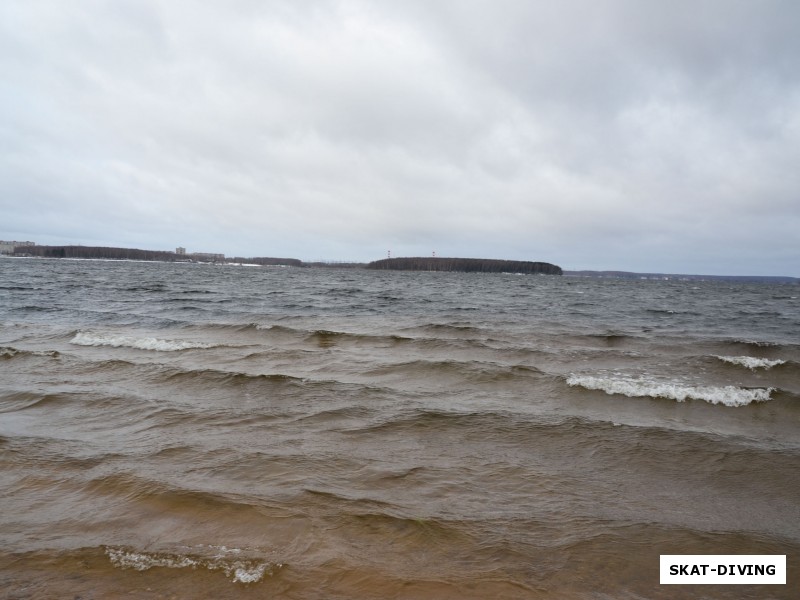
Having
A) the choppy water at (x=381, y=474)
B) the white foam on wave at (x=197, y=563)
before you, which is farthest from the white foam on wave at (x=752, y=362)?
the white foam on wave at (x=197, y=563)

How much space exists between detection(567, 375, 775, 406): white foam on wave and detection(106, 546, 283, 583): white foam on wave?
26.9ft

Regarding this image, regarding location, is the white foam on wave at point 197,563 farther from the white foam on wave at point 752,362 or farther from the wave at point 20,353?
the white foam on wave at point 752,362

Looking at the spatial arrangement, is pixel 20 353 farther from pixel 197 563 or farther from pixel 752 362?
pixel 752 362

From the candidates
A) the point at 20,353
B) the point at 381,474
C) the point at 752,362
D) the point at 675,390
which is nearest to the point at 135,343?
the point at 20,353

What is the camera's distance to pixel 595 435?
7152 mm

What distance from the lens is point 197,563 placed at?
12.3 ft

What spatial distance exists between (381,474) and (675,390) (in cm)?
749

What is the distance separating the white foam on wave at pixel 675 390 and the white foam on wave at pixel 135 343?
11.0 m

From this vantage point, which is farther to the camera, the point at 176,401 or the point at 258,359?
the point at 258,359

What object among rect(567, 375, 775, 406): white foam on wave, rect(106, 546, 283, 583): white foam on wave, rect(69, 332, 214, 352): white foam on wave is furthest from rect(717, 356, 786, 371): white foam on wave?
rect(69, 332, 214, 352): white foam on wave

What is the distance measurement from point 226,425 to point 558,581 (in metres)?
5.35

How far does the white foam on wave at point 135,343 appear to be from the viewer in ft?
44.5

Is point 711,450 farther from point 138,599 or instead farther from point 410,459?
point 138,599

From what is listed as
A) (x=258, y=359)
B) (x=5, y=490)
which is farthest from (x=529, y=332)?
(x=5, y=490)
